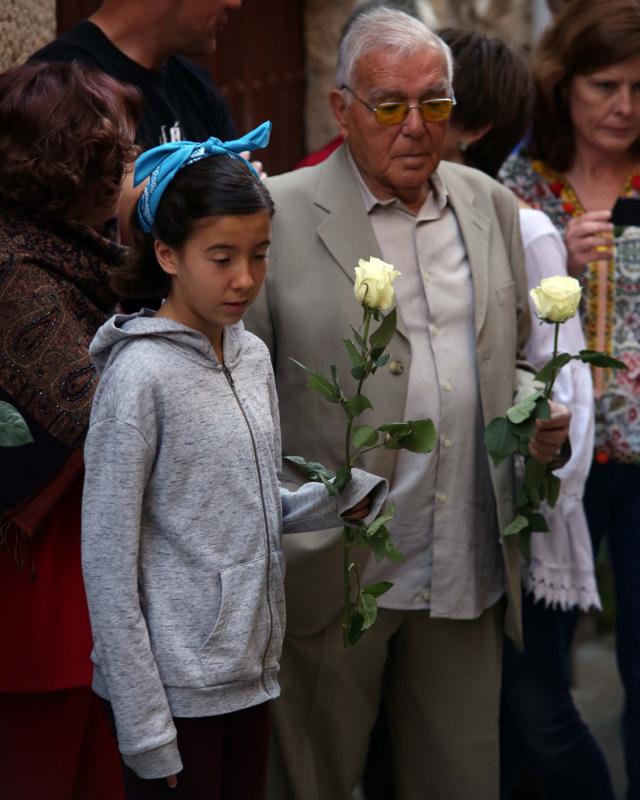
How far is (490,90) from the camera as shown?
3943mm

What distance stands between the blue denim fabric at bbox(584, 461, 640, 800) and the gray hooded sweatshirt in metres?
1.50

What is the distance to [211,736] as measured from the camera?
2.54 meters

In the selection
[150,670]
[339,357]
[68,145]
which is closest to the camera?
[150,670]

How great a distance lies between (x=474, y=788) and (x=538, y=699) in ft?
1.48

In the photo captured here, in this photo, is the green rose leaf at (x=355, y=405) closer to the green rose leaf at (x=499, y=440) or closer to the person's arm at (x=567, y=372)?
the green rose leaf at (x=499, y=440)

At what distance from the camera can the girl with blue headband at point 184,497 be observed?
240 cm

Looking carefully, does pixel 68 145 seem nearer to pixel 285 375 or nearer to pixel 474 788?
pixel 285 375

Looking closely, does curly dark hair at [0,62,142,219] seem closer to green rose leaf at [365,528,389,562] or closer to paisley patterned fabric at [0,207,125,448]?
paisley patterned fabric at [0,207,125,448]

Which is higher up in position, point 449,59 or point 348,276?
point 449,59

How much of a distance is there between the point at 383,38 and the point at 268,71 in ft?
8.82

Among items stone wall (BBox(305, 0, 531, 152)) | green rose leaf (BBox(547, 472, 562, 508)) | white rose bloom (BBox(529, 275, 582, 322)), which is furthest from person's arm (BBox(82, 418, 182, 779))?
stone wall (BBox(305, 0, 531, 152))

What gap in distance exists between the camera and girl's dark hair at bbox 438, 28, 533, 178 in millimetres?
3941

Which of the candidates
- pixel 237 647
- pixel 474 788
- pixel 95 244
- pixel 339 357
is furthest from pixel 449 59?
pixel 474 788

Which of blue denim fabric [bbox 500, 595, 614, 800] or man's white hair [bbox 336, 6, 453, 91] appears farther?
blue denim fabric [bbox 500, 595, 614, 800]
